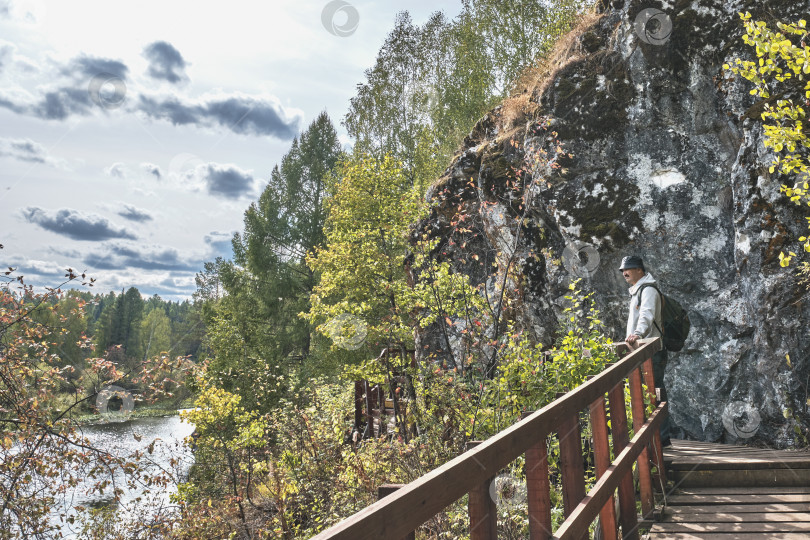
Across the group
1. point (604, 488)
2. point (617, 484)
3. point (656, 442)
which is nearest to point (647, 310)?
point (656, 442)

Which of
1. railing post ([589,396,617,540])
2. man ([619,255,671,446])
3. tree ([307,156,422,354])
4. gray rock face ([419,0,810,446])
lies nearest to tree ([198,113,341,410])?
tree ([307,156,422,354])

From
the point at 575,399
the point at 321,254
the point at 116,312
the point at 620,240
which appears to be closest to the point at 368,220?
the point at 321,254

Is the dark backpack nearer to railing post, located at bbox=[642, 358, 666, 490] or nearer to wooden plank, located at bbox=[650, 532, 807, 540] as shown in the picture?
railing post, located at bbox=[642, 358, 666, 490]

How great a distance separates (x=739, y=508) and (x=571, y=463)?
2.34m

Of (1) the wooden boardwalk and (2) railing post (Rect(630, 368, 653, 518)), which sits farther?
(2) railing post (Rect(630, 368, 653, 518))

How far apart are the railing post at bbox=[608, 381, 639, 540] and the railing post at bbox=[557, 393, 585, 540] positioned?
3.13 feet

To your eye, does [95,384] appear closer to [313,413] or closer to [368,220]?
[313,413]

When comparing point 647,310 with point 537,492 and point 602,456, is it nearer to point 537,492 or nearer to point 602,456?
point 602,456

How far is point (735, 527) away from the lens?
3.46m

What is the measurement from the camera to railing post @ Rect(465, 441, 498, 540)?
1.48 meters

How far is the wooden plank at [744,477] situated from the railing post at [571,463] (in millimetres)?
2529

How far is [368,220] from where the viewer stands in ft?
50.3

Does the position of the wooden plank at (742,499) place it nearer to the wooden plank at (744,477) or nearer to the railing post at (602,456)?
the wooden plank at (744,477)

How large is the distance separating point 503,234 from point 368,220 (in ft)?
18.9
